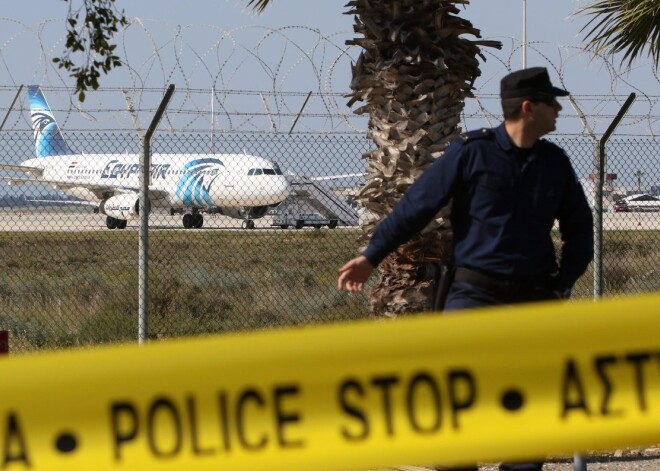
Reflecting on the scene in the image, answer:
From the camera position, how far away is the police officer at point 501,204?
468cm

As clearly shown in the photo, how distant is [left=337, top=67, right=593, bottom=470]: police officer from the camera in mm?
4680

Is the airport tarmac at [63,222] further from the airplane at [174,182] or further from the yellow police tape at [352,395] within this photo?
the yellow police tape at [352,395]

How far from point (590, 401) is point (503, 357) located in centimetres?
31

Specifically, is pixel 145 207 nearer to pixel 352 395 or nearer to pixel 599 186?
pixel 599 186

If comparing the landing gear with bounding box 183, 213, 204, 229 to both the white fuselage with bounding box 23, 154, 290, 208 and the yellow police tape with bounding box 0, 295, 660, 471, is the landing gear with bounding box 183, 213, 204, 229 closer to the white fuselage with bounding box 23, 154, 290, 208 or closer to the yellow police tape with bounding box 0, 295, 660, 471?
the white fuselage with bounding box 23, 154, 290, 208

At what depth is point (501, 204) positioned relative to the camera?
468 cm

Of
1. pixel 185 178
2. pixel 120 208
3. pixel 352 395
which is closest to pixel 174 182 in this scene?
pixel 185 178

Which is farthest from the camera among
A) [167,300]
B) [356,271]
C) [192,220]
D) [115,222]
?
[115,222]

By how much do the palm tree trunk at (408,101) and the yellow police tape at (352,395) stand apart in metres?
4.10

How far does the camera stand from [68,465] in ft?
11.3

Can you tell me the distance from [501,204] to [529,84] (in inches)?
19.5

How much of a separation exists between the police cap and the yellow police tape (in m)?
1.26

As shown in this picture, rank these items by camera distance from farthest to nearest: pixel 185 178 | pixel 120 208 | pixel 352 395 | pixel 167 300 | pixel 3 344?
1. pixel 185 178
2. pixel 120 208
3. pixel 167 300
4. pixel 3 344
5. pixel 352 395

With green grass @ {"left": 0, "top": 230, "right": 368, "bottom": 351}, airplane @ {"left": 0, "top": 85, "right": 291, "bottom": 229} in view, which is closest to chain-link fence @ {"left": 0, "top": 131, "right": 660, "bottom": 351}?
green grass @ {"left": 0, "top": 230, "right": 368, "bottom": 351}
